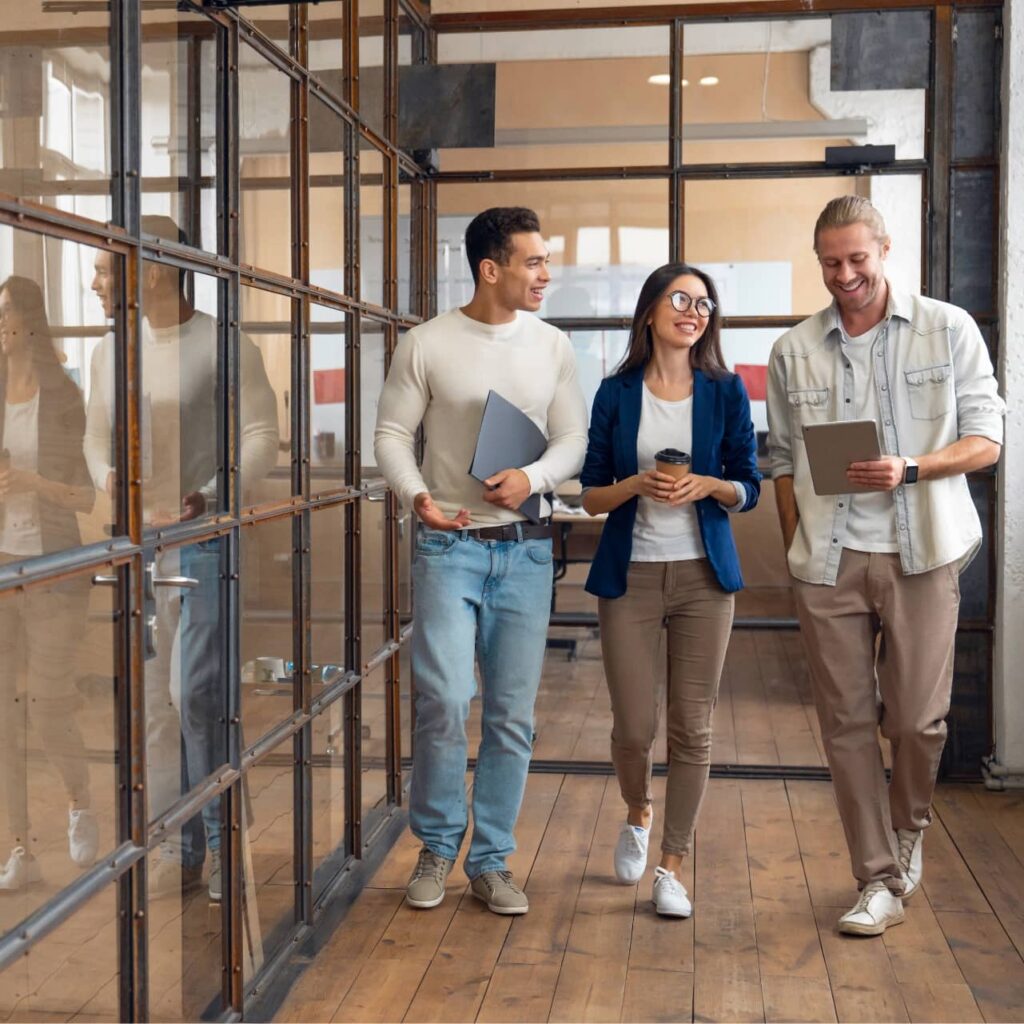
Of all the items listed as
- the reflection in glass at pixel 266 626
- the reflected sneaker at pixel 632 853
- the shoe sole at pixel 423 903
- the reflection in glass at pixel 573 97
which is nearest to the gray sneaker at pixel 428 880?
the shoe sole at pixel 423 903

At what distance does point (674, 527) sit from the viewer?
315 cm

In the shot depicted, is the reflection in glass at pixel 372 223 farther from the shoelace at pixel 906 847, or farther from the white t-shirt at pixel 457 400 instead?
the shoelace at pixel 906 847

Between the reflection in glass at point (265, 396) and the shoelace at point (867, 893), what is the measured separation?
61.4 inches

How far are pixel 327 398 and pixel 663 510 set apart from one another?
79 cm

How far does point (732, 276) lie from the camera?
4.44m

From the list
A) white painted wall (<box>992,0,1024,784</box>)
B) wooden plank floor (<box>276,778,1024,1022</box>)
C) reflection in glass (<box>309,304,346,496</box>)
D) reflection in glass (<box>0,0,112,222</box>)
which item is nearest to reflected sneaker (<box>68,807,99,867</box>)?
reflection in glass (<box>0,0,112,222</box>)

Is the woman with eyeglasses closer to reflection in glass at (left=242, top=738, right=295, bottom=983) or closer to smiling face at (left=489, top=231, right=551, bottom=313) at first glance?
smiling face at (left=489, top=231, right=551, bottom=313)

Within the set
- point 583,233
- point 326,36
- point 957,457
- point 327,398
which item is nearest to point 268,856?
point 327,398

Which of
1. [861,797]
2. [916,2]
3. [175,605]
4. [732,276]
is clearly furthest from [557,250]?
[175,605]

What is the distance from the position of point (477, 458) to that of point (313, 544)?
1.32 feet

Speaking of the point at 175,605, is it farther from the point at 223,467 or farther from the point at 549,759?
the point at 549,759

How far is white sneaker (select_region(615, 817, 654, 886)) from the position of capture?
3406 mm

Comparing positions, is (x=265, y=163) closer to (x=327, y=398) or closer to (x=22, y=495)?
(x=327, y=398)

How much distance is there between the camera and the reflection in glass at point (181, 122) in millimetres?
2041
